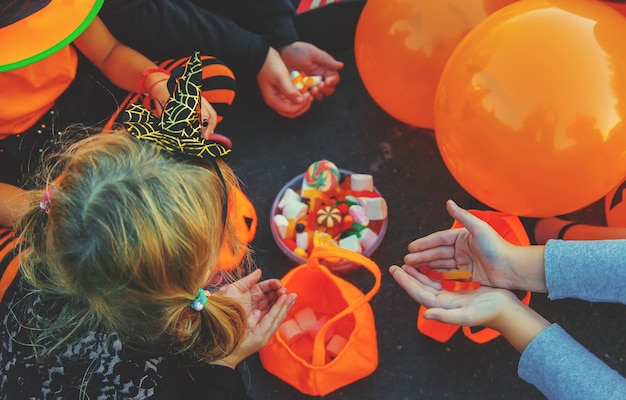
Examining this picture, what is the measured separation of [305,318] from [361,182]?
0.35 m

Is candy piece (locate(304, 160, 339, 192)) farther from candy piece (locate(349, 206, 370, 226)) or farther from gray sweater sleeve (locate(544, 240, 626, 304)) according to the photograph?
gray sweater sleeve (locate(544, 240, 626, 304))

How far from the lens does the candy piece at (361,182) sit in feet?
4.41

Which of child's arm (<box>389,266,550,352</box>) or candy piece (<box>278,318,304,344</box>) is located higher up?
child's arm (<box>389,266,550,352</box>)

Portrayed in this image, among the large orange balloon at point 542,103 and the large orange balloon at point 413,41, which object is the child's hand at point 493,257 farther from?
the large orange balloon at point 413,41

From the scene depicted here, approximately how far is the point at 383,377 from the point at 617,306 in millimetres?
544

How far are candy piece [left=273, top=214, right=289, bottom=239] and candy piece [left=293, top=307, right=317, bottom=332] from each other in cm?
19

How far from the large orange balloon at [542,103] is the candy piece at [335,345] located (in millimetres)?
436

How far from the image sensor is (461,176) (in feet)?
3.54

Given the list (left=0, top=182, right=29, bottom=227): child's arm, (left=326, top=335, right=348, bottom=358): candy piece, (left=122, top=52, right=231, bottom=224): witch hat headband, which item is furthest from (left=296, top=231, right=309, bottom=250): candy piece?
(left=0, top=182, right=29, bottom=227): child's arm

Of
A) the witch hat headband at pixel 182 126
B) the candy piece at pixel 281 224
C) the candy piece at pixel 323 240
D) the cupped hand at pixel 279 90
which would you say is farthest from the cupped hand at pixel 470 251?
the cupped hand at pixel 279 90

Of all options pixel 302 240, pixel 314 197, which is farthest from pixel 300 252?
pixel 314 197

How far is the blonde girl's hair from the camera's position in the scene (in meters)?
0.71

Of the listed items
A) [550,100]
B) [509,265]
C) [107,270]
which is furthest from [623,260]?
[107,270]

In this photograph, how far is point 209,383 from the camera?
98 cm
